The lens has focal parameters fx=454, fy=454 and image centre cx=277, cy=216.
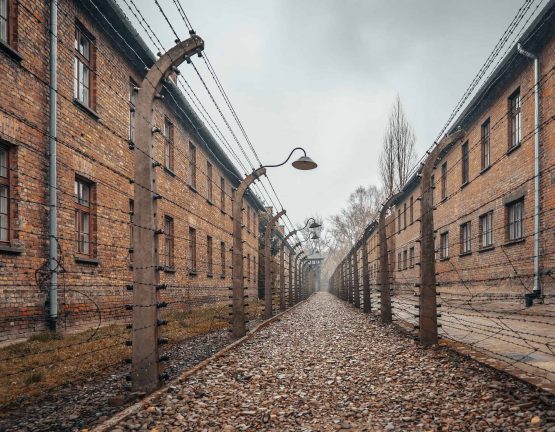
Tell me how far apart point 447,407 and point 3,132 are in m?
7.19

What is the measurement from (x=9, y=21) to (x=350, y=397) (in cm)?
791

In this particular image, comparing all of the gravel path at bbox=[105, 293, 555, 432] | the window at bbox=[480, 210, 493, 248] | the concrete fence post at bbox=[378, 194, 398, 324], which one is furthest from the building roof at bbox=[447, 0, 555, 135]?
the gravel path at bbox=[105, 293, 555, 432]

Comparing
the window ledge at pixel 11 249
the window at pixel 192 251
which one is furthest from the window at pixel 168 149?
the window ledge at pixel 11 249

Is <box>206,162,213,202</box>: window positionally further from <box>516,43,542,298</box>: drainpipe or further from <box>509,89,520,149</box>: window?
<box>516,43,542,298</box>: drainpipe

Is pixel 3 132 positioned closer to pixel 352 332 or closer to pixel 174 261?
pixel 352 332

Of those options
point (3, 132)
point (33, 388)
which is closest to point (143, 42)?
point (3, 132)

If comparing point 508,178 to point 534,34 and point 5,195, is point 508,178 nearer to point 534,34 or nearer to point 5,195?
point 534,34

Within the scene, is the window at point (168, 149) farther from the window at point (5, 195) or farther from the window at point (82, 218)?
the window at point (5, 195)

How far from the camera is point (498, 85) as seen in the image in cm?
1398

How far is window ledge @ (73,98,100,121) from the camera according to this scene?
890cm

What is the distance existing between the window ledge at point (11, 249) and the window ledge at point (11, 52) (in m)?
3.06

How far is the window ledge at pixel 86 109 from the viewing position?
8898mm

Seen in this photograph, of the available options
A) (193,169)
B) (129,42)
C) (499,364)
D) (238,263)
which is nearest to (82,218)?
(238,263)

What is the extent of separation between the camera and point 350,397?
4168mm
